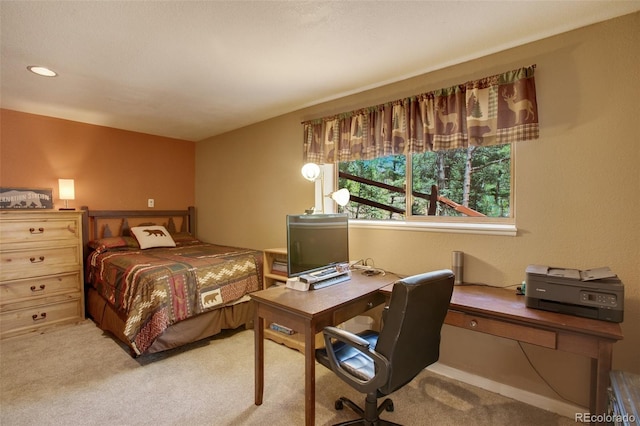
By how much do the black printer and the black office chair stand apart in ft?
1.89

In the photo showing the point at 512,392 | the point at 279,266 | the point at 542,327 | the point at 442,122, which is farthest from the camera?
the point at 279,266

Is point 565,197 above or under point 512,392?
above

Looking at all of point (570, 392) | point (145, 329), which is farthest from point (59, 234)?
point (570, 392)

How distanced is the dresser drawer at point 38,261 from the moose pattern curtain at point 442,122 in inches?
113

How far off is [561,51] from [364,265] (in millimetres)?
2013

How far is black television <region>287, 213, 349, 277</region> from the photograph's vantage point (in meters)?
2.03

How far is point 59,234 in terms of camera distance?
325 cm

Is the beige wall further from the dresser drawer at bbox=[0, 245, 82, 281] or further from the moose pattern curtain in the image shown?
the dresser drawer at bbox=[0, 245, 82, 281]

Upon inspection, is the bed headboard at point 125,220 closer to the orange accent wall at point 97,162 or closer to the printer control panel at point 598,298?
the orange accent wall at point 97,162

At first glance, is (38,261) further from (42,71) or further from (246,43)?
(246,43)

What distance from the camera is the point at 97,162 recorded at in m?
3.88

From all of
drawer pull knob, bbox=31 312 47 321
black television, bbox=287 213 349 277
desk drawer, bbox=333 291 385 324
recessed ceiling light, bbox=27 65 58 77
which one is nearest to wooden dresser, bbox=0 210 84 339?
drawer pull knob, bbox=31 312 47 321

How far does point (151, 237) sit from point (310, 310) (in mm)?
3032

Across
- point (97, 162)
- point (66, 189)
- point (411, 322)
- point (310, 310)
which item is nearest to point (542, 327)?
point (411, 322)
